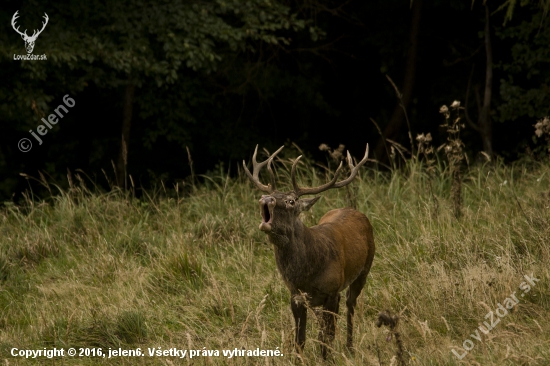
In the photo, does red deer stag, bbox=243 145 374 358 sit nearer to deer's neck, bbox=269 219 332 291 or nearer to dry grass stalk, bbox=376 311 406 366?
deer's neck, bbox=269 219 332 291

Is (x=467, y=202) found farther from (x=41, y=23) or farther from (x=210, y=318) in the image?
(x=41, y=23)

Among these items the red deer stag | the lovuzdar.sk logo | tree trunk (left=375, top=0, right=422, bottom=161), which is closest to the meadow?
the red deer stag

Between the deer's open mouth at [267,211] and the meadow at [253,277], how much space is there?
436mm

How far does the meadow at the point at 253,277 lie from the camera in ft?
16.9

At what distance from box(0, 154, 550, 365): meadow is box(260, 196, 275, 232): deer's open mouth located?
0.44 meters

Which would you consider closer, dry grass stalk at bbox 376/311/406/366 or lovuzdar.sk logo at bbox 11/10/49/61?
dry grass stalk at bbox 376/311/406/366

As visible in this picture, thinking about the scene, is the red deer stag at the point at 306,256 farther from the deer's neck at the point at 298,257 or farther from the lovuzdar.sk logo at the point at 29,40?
the lovuzdar.sk logo at the point at 29,40

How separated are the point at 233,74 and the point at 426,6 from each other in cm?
383

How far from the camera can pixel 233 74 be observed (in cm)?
1469

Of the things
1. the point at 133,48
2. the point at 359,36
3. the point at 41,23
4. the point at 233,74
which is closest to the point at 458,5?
the point at 359,36

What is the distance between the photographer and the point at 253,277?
688cm

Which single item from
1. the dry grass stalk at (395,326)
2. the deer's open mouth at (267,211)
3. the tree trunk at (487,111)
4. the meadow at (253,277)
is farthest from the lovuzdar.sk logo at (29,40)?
the dry grass stalk at (395,326)

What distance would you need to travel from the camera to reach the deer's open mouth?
4.62 m

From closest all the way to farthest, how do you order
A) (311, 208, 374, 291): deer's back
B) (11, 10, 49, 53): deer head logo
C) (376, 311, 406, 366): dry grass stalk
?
(376, 311, 406, 366): dry grass stalk → (311, 208, 374, 291): deer's back → (11, 10, 49, 53): deer head logo
